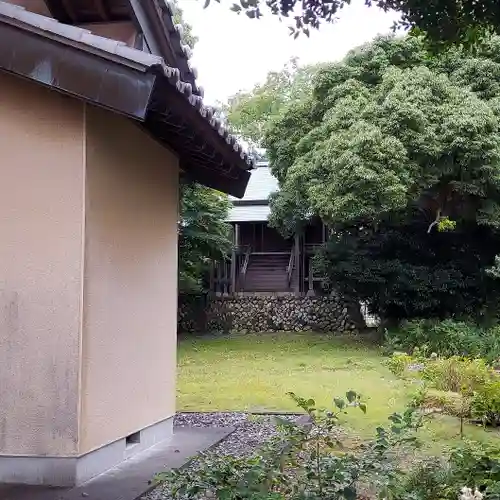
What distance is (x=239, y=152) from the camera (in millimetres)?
5988

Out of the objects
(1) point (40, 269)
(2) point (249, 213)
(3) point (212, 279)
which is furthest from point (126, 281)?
(2) point (249, 213)

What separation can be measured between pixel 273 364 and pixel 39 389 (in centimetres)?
975

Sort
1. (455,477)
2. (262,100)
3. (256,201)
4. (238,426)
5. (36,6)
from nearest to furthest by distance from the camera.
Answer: (455,477)
(36,6)
(238,426)
(256,201)
(262,100)

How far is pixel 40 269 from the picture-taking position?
15.2 feet

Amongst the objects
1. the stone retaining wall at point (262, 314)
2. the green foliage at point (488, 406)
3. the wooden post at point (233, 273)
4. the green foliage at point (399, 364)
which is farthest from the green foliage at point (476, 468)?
the wooden post at point (233, 273)

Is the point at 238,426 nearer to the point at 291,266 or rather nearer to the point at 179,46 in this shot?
the point at 179,46

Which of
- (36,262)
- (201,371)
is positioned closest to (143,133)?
(36,262)

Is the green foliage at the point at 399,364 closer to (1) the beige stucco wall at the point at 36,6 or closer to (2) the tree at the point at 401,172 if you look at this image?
(2) the tree at the point at 401,172

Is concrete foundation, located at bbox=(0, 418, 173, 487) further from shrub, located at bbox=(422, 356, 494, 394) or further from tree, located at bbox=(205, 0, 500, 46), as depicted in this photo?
shrub, located at bbox=(422, 356, 494, 394)

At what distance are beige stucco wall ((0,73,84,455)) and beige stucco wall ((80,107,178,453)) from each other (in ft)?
0.32

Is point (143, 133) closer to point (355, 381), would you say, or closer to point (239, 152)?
point (239, 152)

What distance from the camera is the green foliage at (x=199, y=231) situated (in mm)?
18734

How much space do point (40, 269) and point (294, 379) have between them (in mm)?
7742

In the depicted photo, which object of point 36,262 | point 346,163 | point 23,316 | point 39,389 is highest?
point 346,163
